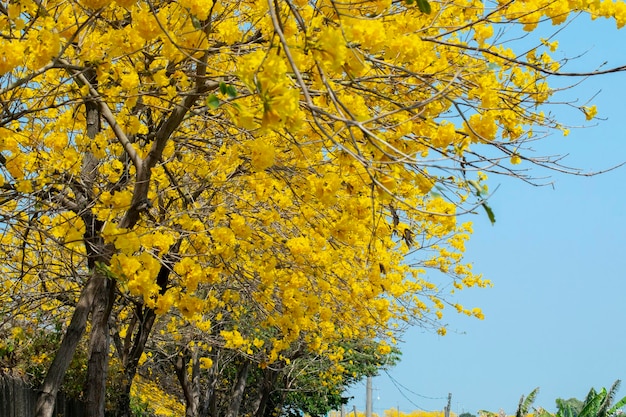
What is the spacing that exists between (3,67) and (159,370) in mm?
18371

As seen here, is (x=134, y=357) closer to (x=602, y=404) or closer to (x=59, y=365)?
(x=59, y=365)

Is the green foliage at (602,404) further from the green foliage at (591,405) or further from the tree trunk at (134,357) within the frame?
the tree trunk at (134,357)

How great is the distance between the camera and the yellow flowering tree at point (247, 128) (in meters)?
3.89

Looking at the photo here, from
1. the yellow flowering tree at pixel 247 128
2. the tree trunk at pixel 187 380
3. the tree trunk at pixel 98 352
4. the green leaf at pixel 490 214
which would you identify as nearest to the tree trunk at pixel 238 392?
the tree trunk at pixel 187 380

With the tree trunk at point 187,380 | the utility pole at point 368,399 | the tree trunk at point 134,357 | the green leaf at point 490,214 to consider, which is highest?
the utility pole at point 368,399

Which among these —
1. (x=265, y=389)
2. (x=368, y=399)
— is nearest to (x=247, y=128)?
(x=368, y=399)

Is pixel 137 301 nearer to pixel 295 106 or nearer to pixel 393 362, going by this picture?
pixel 295 106

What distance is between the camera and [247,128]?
3240mm

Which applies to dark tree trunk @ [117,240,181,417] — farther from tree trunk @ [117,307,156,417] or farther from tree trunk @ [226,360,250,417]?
tree trunk @ [226,360,250,417]

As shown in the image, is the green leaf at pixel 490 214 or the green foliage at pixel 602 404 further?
the green foliage at pixel 602 404

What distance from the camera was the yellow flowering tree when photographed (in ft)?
12.8

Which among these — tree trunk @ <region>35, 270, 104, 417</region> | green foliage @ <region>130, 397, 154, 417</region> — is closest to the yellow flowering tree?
tree trunk @ <region>35, 270, 104, 417</region>

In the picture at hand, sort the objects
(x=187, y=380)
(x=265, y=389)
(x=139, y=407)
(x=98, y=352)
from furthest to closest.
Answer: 1. (x=265, y=389)
2. (x=187, y=380)
3. (x=139, y=407)
4. (x=98, y=352)

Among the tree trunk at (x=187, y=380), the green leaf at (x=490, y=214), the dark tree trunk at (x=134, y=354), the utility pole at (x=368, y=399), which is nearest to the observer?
the green leaf at (x=490, y=214)
